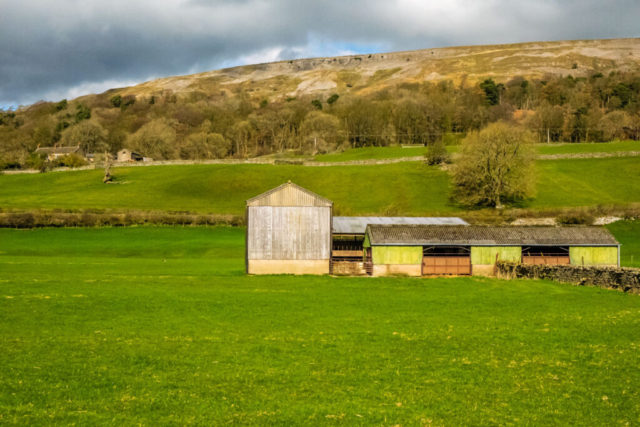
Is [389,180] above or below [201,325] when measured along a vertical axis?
above

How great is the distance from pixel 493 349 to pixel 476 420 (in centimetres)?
653

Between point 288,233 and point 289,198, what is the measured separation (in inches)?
106

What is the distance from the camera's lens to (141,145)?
491 feet

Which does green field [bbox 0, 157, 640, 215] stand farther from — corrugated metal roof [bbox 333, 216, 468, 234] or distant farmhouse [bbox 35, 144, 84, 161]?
distant farmhouse [bbox 35, 144, 84, 161]

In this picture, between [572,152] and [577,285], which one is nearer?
[577,285]

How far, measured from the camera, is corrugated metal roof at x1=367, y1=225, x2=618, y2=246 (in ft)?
139

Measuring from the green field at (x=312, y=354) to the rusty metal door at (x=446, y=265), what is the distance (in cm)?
836

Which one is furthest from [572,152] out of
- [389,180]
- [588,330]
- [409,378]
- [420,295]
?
[409,378]

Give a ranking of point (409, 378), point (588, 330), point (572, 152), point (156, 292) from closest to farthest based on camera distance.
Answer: point (409, 378) → point (588, 330) → point (156, 292) → point (572, 152)

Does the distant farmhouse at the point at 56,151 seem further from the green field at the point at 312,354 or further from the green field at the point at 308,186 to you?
the green field at the point at 312,354

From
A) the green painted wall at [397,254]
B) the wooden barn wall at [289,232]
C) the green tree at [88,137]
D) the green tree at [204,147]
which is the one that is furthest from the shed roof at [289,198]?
the green tree at [88,137]

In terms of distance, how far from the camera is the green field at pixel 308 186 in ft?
275

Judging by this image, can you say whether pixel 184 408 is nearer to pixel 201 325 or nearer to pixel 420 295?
pixel 201 325

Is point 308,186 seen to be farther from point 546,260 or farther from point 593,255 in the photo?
point 593,255
